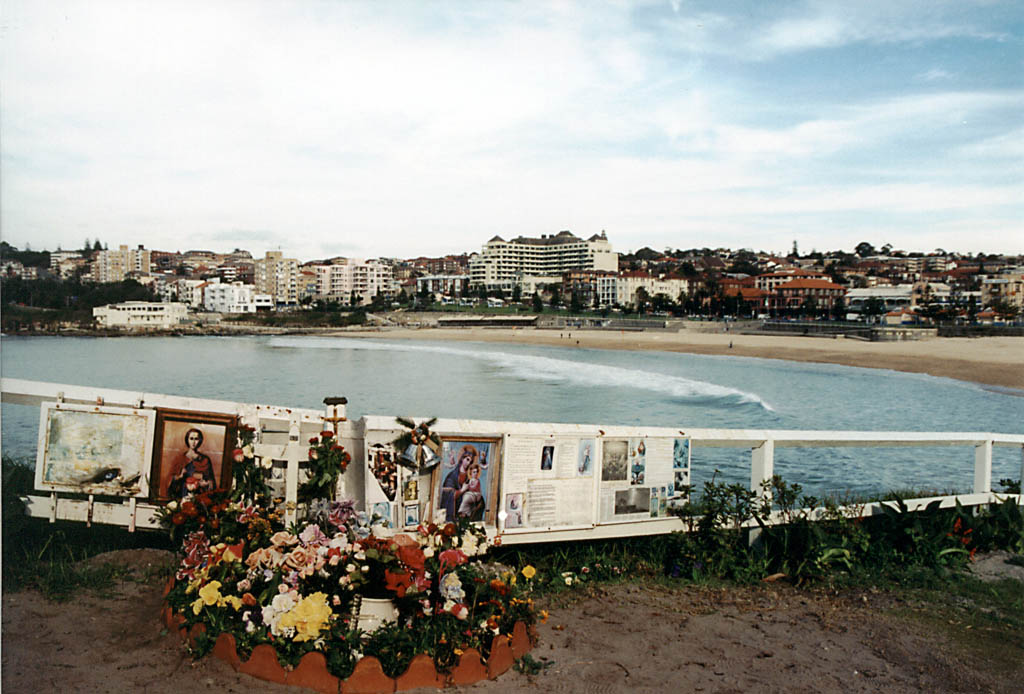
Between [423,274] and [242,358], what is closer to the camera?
[242,358]

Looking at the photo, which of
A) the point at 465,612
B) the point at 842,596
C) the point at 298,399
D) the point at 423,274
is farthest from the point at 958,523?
the point at 423,274

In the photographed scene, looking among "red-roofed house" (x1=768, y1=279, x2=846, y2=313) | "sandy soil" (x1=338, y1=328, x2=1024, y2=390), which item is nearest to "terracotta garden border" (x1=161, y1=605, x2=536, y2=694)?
"sandy soil" (x1=338, y1=328, x2=1024, y2=390)

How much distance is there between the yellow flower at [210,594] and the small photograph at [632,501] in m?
1.89

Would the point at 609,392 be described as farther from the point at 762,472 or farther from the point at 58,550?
the point at 58,550

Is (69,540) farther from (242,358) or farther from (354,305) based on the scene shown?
(354,305)

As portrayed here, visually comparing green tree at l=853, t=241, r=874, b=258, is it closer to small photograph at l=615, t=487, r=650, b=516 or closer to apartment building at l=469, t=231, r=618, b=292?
apartment building at l=469, t=231, r=618, b=292

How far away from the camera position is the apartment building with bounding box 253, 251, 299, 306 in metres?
22.2

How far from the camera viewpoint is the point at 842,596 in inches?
139

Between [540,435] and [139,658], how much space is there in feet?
5.89

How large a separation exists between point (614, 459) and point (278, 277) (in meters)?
25.0

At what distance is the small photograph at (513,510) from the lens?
3.32 m

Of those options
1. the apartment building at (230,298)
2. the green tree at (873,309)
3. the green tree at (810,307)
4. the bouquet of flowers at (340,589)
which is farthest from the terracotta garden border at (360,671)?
the green tree at (810,307)

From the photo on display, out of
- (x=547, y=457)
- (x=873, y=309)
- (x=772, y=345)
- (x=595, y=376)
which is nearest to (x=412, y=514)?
(x=547, y=457)

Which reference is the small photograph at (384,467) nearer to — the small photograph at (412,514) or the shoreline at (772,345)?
the small photograph at (412,514)
